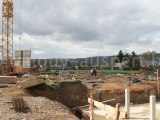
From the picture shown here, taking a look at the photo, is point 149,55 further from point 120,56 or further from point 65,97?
point 65,97

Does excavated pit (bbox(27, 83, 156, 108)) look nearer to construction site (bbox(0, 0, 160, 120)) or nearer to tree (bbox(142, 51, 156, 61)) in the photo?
construction site (bbox(0, 0, 160, 120))

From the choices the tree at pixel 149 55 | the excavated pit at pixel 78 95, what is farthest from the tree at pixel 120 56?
the excavated pit at pixel 78 95

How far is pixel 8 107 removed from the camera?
45.1 feet

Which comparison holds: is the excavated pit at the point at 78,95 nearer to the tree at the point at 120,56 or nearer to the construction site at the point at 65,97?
the construction site at the point at 65,97

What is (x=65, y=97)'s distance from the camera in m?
23.6

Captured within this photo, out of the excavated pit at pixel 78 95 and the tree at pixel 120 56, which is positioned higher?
the tree at pixel 120 56

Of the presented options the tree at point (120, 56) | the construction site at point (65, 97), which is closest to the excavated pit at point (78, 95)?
the construction site at point (65, 97)

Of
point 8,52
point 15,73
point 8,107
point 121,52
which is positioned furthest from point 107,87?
point 121,52

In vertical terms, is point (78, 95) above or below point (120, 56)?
below

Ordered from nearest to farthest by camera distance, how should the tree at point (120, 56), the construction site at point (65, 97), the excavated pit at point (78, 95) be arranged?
1. the construction site at point (65, 97)
2. the excavated pit at point (78, 95)
3. the tree at point (120, 56)

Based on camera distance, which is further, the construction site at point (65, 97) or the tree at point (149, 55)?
the tree at point (149, 55)

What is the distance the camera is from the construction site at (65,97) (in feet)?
33.6

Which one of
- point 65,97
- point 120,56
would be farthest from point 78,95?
point 120,56

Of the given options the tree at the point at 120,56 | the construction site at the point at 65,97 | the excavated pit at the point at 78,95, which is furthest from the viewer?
the tree at the point at 120,56
